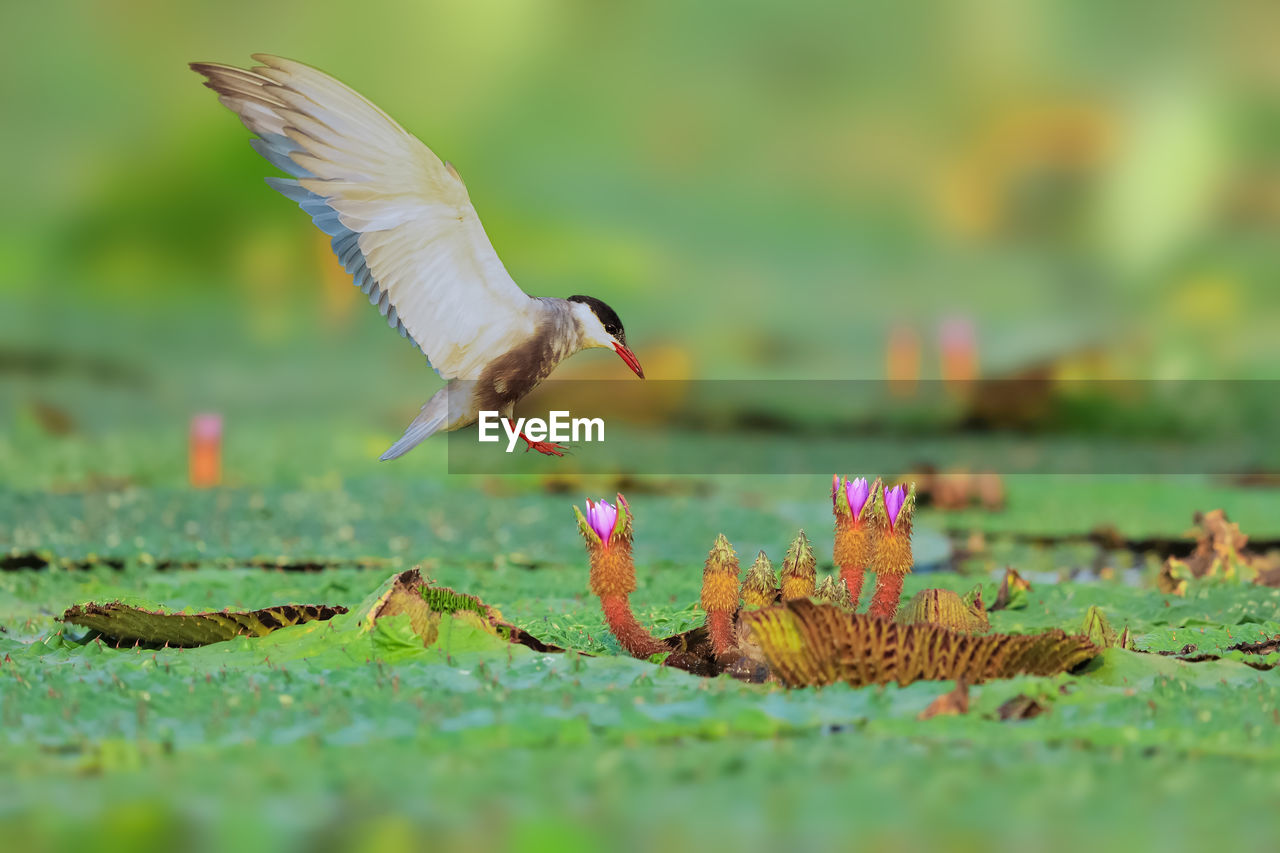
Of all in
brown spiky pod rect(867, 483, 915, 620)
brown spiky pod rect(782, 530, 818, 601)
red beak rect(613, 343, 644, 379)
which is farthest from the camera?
red beak rect(613, 343, 644, 379)

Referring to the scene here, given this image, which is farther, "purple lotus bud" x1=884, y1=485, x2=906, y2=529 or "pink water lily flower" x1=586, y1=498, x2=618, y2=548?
"purple lotus bud" x1=884, y1=485, x2=906, y2=529

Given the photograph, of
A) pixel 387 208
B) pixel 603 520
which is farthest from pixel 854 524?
pixel 387 208

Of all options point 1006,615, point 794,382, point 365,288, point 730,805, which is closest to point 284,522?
point 365,288

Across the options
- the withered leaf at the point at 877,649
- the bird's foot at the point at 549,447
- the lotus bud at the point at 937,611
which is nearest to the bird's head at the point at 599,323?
the bird's foot at the point at 549,447

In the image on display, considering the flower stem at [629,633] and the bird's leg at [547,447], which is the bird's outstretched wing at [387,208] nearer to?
the bird's leg at [547,447]

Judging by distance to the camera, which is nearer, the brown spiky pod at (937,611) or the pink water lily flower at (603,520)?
the pink water lily flower at (603,520)

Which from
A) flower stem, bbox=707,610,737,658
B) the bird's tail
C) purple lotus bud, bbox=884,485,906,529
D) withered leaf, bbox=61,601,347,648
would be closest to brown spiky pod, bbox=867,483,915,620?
purple lotus bud, bbox=884,485,906,529

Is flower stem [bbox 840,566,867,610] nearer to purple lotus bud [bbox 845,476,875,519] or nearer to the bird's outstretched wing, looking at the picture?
purple lotus bud [bbox 845,476,875,519]
